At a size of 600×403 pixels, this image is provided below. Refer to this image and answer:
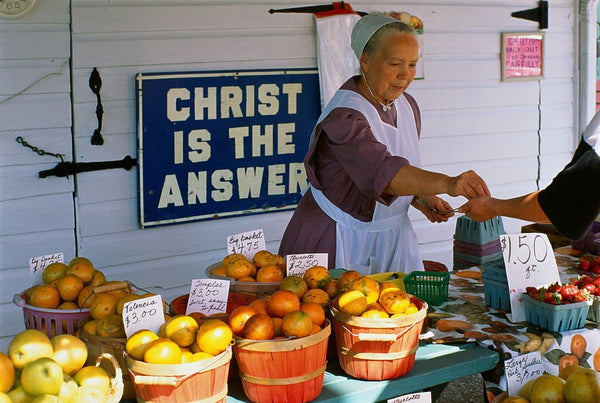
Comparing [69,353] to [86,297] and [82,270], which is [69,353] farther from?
[82,270]

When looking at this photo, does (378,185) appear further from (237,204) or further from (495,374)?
(237,204)

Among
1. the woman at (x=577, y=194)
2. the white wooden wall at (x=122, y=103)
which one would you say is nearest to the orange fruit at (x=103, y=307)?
the woman at (x=577, y=194)

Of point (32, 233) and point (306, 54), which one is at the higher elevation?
point (306, 54)

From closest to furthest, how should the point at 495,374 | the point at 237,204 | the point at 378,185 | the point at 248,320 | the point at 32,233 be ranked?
the point at 248,320 < the point at 495,374 < the point at 378,185 < the point at 32,233 < the point at 237,204

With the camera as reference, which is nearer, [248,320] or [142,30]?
[248,320]

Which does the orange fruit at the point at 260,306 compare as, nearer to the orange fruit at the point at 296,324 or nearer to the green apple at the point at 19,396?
the orange fruit at the point at 296,324

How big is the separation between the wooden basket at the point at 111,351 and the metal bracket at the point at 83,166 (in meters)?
2.21

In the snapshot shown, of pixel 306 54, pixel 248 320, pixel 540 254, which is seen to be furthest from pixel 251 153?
pixel 248 320

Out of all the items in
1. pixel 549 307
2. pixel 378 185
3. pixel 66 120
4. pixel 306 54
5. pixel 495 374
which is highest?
pixel 306 54

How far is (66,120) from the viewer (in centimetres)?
444

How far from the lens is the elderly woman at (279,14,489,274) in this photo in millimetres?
3125

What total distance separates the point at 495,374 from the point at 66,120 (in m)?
2.91

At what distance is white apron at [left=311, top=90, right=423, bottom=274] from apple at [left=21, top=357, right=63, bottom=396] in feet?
5.89

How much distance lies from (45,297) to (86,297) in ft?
0.52
